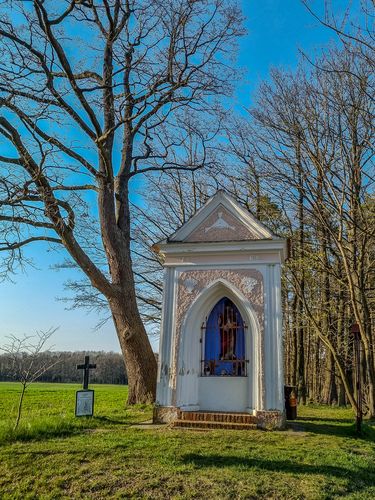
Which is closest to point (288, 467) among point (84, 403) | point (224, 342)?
point (224, 342)

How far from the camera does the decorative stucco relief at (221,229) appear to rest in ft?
32.2

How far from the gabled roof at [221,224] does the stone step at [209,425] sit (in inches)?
154

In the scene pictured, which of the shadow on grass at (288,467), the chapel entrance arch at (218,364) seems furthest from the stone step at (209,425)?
the shadow on grass at (288,467)

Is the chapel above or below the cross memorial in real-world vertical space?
above

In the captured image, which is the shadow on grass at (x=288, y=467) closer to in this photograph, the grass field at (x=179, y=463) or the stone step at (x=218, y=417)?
the grass field at (x=179, y=463)

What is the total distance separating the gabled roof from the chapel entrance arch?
3.81 feet

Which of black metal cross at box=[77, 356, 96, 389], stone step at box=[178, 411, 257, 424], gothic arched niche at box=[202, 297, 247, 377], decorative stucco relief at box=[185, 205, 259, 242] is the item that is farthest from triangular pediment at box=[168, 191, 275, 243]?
stone step at box=[178, 411, 257, 424]

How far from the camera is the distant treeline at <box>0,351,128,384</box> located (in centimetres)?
886

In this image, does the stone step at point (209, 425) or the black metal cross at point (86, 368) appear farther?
the black metal cross at point (86, 368)

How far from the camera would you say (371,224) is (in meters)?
12.2

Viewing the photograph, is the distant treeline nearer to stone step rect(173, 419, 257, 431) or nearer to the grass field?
the grass field

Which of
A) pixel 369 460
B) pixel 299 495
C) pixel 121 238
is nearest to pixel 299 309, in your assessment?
pixel 121 238

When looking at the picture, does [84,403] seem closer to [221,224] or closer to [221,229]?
[221,229]

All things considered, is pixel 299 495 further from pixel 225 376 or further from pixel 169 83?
pixel 169 83
